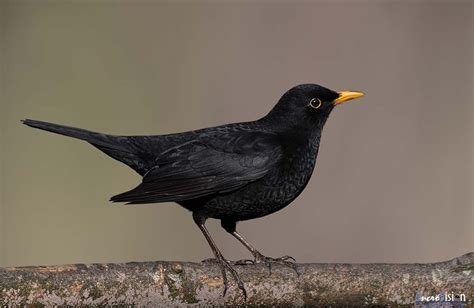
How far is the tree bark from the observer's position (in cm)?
410

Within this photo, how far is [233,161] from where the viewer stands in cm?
508

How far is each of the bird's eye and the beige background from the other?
4.90 ft

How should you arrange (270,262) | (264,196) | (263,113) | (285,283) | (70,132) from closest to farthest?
(285,283) → (270,262) → (264,196) → (70,132) → (263,113)

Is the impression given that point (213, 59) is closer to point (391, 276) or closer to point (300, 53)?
point (300, 53)

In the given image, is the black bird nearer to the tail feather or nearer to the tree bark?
the tail feather

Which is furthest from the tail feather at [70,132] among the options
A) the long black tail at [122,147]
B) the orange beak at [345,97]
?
the orange beak at [345,97]

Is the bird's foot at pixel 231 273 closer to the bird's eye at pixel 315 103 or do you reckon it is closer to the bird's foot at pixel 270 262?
the bird's foot at pixel 270 262

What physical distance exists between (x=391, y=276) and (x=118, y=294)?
1.42m

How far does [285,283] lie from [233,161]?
0.99 metres

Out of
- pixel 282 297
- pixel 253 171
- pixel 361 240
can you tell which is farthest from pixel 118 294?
pixel 361 240

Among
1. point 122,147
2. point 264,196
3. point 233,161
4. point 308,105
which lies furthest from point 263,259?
point 122,147

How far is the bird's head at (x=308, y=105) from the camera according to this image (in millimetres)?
5375

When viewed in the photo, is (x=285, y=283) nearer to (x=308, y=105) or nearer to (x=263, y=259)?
(x=263, y=259)

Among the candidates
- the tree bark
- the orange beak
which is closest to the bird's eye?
the orange beak
